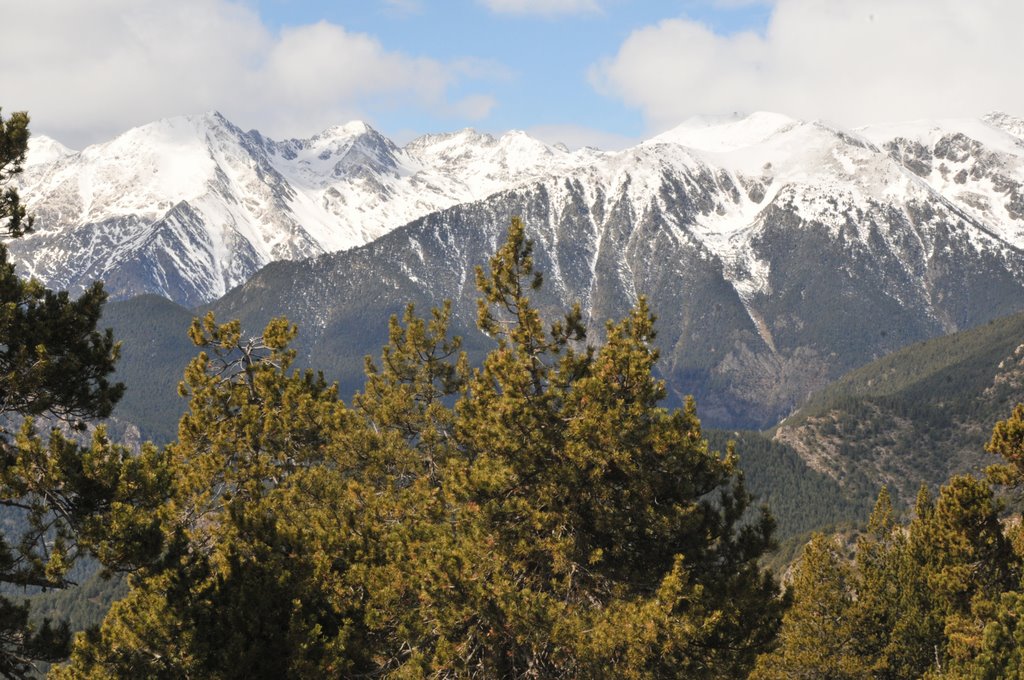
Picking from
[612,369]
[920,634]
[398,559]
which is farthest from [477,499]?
[920,634]

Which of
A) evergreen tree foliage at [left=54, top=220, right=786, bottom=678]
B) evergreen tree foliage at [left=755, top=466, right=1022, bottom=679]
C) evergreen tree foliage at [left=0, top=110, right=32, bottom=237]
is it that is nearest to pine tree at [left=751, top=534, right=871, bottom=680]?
evergreen tree foliage at [left=755, top=466, right=1022, bottom=679]

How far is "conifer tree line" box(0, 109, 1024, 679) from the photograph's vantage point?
2105cm

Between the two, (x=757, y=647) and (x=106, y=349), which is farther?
(x=757, y=647)

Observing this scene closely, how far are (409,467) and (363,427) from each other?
236cm

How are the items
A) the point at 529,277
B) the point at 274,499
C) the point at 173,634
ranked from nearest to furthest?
1. the point at 173,634
2. the point at 529,277
3. the point at 274,499

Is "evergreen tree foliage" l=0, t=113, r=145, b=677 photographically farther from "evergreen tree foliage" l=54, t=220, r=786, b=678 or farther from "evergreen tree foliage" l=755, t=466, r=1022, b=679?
"evergreen tree foliage" l=755, t=466, r=1022, b=679

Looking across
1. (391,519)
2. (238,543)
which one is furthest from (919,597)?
(238,543)

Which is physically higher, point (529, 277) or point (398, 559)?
point (529, 277)

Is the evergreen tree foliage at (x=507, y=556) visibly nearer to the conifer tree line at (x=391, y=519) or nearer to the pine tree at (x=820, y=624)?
the conifer tree line at (x=391, y=519)

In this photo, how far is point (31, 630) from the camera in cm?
2080

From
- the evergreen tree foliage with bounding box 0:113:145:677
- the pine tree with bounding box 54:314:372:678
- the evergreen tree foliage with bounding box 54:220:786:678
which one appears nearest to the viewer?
the evergreen tree foliage with bounding box 0:113:145:677

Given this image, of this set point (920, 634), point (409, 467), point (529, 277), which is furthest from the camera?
point (920, 634)

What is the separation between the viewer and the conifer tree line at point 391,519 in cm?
2105

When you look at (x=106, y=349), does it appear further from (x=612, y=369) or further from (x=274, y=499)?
(x=612, y=369)
